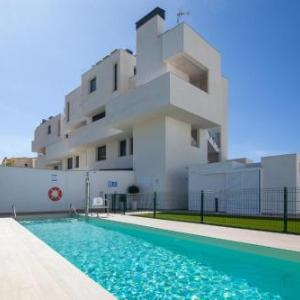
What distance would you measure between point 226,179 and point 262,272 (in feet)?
39.1

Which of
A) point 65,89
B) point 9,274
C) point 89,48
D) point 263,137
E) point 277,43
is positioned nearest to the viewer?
point 9,274

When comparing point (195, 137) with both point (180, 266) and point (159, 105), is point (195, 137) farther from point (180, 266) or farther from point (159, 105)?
point (180, 266)

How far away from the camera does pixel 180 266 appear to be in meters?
6.28

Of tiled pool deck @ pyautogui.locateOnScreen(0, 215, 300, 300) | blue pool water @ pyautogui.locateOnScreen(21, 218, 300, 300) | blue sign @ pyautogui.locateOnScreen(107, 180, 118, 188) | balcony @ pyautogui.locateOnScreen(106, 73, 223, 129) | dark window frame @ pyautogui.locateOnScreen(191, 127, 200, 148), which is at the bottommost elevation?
blue pool water @ pyautogui.locateOnScreen(21, 218, 300, 300)

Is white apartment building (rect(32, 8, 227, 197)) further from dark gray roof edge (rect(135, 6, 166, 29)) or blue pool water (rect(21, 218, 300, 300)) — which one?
blue pool water (rect(21, 218, 300, 300))

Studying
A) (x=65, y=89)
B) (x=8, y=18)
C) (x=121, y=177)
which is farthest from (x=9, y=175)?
(x=65, y=89)

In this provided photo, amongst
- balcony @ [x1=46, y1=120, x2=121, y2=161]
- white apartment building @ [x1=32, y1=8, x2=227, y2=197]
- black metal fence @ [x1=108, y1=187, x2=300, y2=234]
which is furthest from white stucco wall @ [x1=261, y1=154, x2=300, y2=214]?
balcony @ [x1=46, y1=120, x2=121, y2=161]

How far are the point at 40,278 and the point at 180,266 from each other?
304 cm

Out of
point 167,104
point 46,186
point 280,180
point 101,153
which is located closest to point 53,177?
point 46,186

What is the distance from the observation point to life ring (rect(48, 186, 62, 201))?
18.1 meters

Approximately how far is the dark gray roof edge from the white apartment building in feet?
0.21

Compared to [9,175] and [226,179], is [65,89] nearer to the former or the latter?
[9,175]

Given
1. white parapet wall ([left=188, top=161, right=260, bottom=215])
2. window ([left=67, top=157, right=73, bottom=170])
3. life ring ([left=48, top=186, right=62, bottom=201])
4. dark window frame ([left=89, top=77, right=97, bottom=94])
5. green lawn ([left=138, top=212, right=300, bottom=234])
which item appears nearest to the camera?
green lawn ([left=138, top=212, right=300, bottom=234])

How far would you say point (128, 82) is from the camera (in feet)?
78.8
